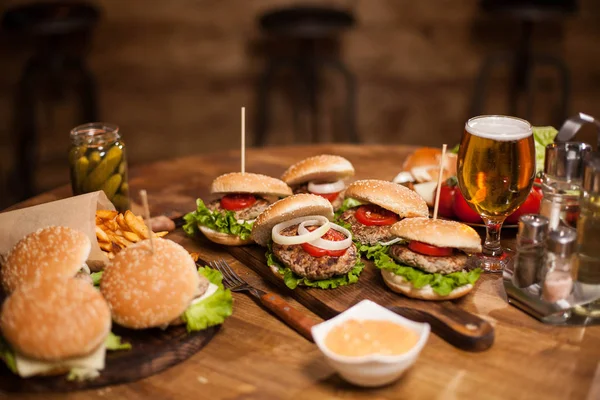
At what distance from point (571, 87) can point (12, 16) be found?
474 centimetres

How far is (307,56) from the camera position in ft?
18.7

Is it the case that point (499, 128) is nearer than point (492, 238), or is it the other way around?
point (499, 128)

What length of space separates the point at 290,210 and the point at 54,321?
2.97 feet

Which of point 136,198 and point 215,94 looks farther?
point 215,94

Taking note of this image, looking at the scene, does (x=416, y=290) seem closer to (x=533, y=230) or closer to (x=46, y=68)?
(x=533, y=230)

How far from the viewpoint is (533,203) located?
271cm

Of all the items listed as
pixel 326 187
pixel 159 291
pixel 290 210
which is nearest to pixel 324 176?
pixel 326 187

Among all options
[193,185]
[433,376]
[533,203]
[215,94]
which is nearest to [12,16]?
[215,94]

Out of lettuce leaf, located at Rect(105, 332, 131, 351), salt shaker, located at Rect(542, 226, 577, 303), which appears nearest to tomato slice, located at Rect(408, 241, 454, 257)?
salt shaker, located at Rect(542, 226, 577, 303)

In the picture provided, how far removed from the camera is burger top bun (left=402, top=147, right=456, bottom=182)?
3045 mm

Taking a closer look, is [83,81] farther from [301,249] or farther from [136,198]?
[301,249]

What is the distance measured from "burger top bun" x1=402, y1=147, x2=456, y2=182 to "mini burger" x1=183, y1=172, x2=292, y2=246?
0.62 metres

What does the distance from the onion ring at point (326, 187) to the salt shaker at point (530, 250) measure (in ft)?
3.16

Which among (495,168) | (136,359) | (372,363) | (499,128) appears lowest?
(136,359)
